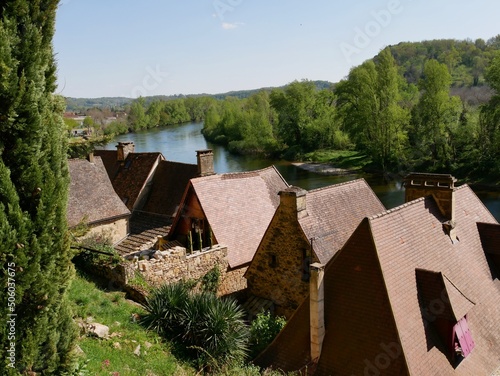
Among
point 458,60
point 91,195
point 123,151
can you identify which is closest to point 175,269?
point 91,195

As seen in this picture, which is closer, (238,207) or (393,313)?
(393,313)

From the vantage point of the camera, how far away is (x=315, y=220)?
14.5 meters

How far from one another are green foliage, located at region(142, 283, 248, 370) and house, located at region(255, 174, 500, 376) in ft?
3.10

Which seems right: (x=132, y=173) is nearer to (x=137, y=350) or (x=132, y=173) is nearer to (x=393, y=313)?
(x=137, y=350)

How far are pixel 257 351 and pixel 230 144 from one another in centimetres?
6827

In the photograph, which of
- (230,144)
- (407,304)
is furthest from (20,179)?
(230,144)

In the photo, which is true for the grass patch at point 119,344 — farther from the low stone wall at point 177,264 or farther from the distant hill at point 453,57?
the distant hill at point 453,57

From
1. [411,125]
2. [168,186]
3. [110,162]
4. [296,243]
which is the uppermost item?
[411,125]

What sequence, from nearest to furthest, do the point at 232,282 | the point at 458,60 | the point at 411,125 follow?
1. the point at 232,282
2. the point at 411,125
3. the point at 458,60

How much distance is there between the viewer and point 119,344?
32.7 ft

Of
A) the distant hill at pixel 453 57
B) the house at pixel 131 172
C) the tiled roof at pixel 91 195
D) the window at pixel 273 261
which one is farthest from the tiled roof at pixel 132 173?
the distant hill at pixel 453 57

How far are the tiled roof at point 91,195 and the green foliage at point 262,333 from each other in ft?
33.6

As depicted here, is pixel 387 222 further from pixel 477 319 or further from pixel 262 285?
pixel 262 285

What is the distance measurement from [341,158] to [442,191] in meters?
49.8
